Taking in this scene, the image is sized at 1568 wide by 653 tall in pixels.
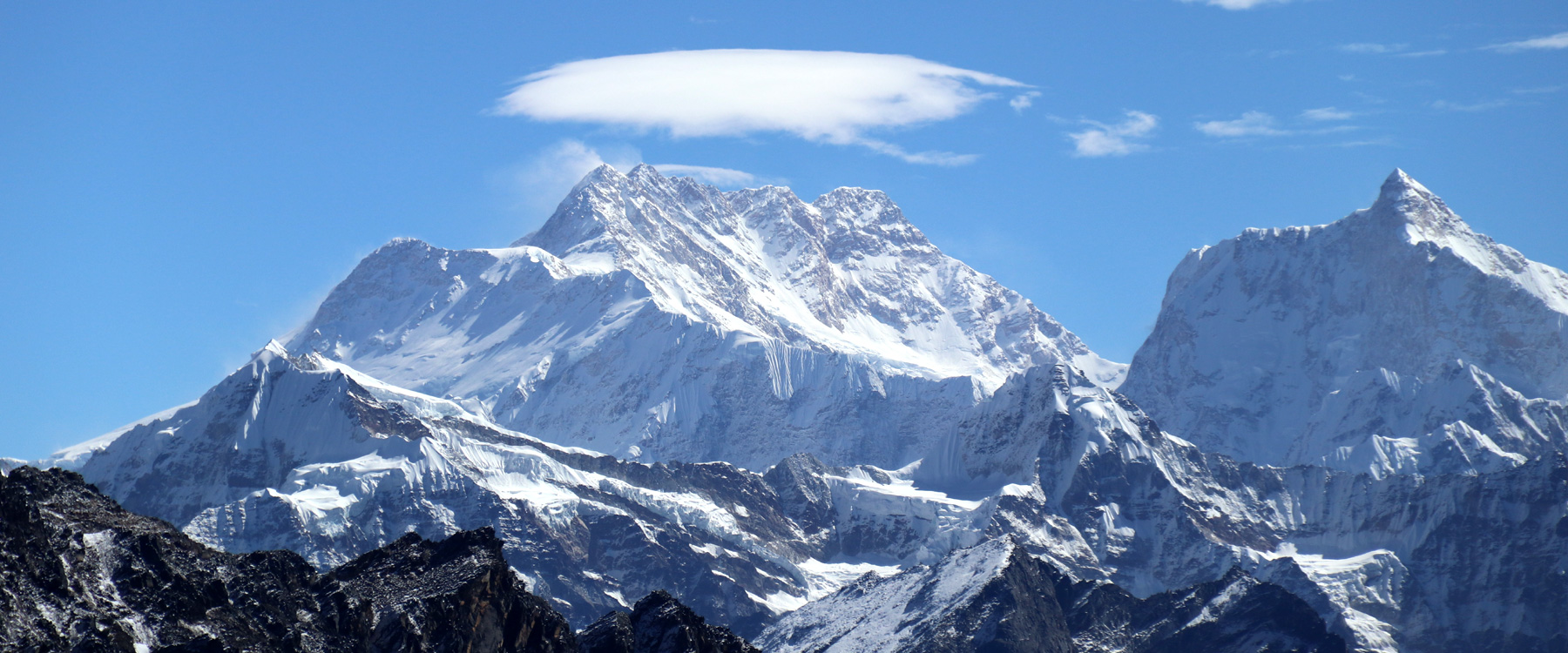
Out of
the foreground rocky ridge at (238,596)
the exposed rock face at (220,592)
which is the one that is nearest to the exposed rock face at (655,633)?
the foreground rocky ridge at (238,596)

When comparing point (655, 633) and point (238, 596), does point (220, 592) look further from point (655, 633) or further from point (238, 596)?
point (655, 633)

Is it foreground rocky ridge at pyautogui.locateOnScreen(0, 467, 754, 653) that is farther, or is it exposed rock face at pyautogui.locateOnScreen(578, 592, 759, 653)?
exposed rock face at pyautogui.locateOnScreen(578, 592, 759, 653)

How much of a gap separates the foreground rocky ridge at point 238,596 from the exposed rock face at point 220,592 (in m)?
0.10

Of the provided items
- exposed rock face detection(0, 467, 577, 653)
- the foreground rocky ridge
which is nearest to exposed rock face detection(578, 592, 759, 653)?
the foreground rocky ridge

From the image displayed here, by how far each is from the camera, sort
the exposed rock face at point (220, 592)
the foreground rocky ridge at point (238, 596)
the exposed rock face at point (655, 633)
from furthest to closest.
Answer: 1. the exposed rock face at point (655, 633)
2. the foreground rocky ridge at point (238, 596)
3. the exposed rock face at point (220, 592)

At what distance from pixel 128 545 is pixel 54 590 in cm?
1280

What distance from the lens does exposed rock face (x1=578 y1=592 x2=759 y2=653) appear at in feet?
450

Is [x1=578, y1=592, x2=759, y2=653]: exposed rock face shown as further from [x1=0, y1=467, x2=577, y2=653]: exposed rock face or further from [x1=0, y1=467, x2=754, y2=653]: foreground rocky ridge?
[x1=0, y1=467, x2=577, y2=653]: exposed rock face

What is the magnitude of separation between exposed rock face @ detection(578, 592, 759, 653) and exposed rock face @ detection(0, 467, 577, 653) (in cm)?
233

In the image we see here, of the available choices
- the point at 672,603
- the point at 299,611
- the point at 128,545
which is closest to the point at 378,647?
the point at 299,611

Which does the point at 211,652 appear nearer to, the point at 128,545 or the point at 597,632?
the point at 128,545

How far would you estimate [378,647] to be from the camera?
126062mm

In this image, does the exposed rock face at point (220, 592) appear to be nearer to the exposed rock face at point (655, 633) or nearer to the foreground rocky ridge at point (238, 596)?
the foreground rocky ridge at point (238, 596)

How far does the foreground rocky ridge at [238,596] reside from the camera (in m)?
114
